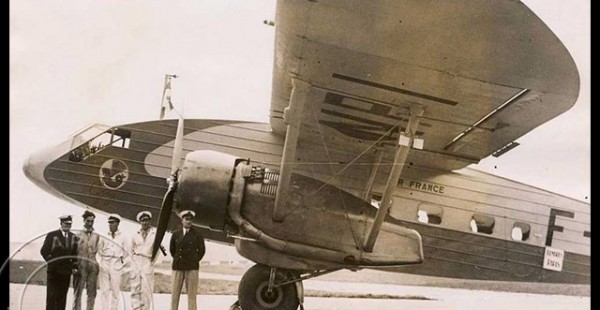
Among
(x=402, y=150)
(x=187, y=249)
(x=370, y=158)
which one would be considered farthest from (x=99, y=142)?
(x=402, y=150)

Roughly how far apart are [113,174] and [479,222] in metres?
3.91

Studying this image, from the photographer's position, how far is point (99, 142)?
548 centimetres

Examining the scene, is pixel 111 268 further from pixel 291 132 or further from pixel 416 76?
pixel 416 76

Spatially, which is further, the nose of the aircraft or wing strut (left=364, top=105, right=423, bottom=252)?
the nose of the aircraft

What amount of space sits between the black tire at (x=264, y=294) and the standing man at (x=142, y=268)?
82 cm

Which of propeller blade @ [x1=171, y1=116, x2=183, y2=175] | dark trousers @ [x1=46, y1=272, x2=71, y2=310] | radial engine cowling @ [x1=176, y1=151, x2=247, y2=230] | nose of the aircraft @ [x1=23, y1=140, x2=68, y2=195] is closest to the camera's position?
dark trousers @ [x1=46, y1=272, x2=71, y2=310]

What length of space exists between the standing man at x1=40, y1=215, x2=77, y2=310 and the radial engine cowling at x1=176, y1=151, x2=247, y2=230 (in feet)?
3.10

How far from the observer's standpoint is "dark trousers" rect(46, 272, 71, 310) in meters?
4.29

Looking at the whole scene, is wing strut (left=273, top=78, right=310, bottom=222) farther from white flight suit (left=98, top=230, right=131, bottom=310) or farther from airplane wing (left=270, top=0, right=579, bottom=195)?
white flight suit (left=98, top=230, right=131, bottom=310)

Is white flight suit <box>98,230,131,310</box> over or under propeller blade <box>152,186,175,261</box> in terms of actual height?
under

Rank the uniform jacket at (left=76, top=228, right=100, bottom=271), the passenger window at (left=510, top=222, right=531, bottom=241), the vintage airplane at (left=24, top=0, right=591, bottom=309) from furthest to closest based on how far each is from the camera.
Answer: the passenger window at (left=510, top=222, right=531, bottom=241)
the uniform jacket at (left=76, top=228, right=100, bottom=271)
the vintage airplane at (left=24, top=0, right=591, bottom=309)

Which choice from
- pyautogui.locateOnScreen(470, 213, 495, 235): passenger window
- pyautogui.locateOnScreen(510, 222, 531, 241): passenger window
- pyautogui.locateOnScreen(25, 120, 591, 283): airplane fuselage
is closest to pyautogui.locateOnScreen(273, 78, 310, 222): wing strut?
pyautogui.locateOnScreen(25, 120, 591, 283): airplane fuselage
